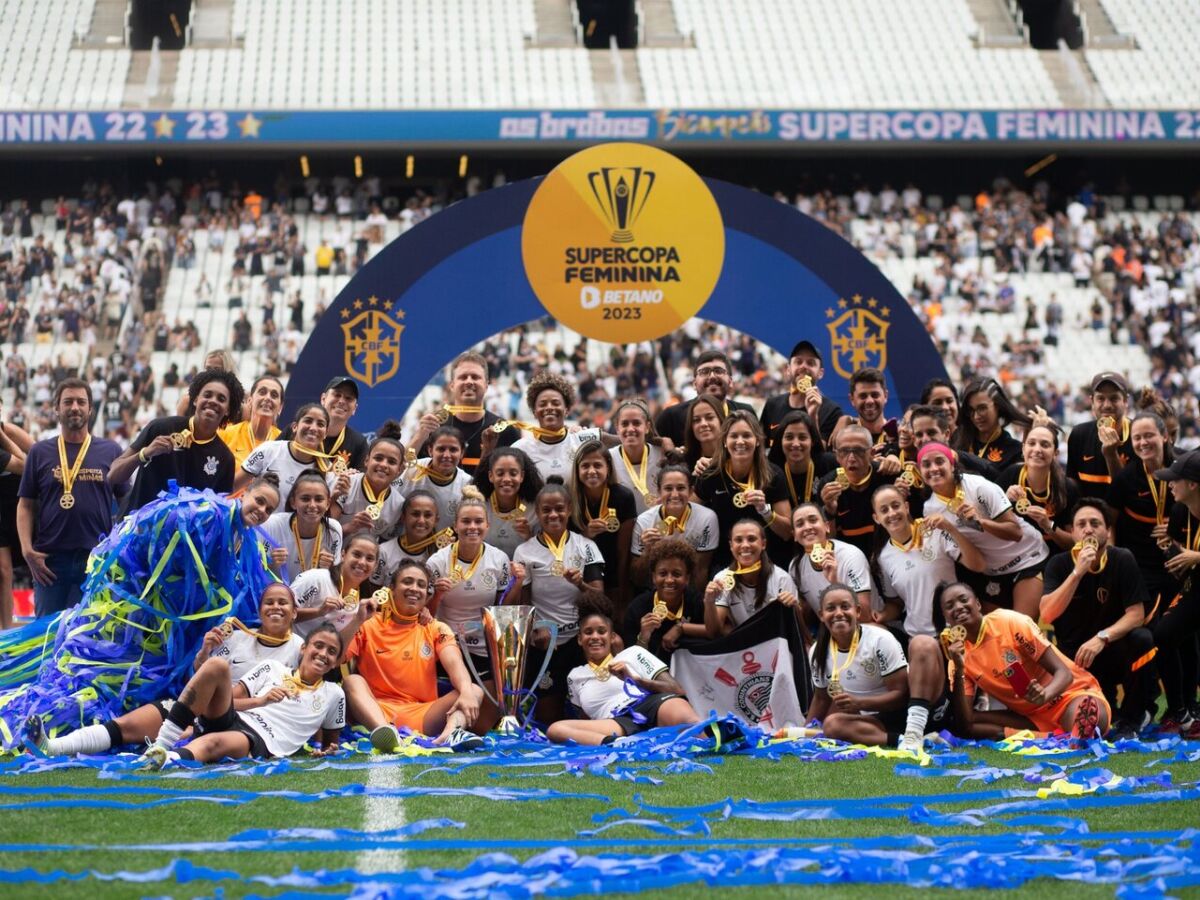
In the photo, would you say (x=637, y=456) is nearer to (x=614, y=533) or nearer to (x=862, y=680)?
(x=614, y=533)

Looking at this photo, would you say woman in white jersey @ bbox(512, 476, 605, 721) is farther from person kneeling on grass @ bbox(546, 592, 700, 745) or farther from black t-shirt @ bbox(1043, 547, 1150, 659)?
black t-shirt @ bbox(1043, 547, 1150, 659)

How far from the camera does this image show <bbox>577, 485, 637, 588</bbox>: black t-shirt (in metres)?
8.87

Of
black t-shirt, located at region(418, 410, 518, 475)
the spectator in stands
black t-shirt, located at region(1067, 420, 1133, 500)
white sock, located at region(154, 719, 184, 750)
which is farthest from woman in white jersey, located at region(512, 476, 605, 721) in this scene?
black t-shirt, located at region(1067, 420, 1133, 500)

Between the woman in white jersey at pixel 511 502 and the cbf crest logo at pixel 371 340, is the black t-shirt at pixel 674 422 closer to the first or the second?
the woman in white jersey at pixel 511 502

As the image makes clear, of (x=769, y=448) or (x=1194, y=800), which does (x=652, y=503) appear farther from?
(x=1194, y=800)

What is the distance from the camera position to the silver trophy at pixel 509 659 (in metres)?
8.12

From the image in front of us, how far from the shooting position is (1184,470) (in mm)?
7578

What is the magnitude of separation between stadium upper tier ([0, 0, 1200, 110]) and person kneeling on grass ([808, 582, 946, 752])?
2679cm

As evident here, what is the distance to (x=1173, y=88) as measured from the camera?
34938 millimetres

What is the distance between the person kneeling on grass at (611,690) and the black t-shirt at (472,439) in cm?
153

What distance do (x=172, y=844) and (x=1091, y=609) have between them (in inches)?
207

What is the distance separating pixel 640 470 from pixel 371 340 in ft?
8.78

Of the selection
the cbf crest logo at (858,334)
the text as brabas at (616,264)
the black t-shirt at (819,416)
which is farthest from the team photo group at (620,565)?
the text as brabas at (616,264)

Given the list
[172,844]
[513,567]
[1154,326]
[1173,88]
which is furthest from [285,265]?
[172,844]
